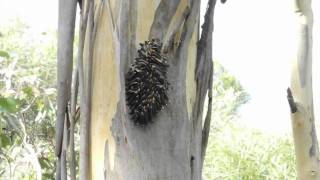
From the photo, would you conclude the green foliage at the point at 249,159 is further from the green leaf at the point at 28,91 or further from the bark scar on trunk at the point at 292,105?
the bark scar on trunk at the point at 292,105

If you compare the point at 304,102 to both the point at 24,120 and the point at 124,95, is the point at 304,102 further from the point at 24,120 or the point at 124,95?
the point at 24,120

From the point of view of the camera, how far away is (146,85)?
652mm

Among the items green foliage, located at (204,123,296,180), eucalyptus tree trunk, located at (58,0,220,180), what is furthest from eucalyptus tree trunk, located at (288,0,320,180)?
green foliage, located at (204,123,296,180)

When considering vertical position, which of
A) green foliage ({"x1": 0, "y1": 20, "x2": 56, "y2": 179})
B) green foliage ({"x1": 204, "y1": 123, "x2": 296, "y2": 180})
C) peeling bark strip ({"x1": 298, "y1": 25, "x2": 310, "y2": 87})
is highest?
peeling bark strip ({"x1": 298, "y1": 25, "x2": 310, "y2": 87})

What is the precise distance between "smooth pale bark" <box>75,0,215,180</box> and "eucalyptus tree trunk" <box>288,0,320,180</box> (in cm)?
61

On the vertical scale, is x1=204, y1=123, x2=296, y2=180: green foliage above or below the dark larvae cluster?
below

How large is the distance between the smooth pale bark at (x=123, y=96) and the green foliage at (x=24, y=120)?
15.9 inches

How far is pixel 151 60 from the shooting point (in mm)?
660

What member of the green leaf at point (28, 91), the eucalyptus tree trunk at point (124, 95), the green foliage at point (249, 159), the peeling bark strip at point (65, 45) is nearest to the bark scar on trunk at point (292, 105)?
the eucalyptus tree trunk at point (124, 95)

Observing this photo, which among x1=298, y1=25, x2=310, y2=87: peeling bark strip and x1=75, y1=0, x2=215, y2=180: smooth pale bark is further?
x1=298, y1=25, x2=310, y2=87: peeling bark strip

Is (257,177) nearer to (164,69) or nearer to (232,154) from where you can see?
(232,154)

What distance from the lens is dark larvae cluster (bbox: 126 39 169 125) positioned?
646 mm

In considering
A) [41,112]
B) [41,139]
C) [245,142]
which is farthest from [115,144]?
[245,142]

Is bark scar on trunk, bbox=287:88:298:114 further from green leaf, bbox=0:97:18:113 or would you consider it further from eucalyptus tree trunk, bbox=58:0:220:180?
green leaf, bbox=0:97:18:113
